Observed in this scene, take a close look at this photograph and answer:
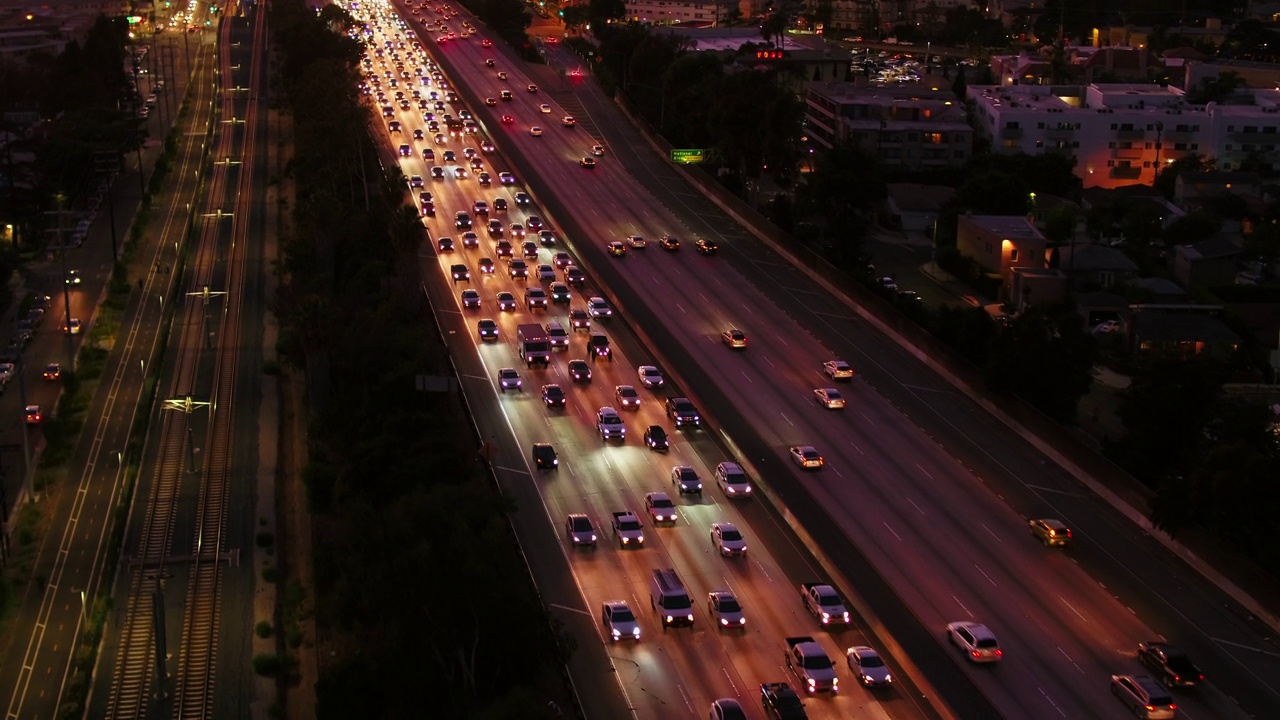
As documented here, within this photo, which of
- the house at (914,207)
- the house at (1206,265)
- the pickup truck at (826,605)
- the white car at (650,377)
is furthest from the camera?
the house at (914,207)

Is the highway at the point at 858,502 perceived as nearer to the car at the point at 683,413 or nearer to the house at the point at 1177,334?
the car at the point at 683,413

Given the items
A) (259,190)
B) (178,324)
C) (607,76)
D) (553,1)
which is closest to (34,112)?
(259,190)

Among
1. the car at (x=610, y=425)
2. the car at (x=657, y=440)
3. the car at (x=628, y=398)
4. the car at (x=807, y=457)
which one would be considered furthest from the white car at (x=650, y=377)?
the car at (x=807, y=457)

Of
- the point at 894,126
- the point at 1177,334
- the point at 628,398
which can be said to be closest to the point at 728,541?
the point at 628,398

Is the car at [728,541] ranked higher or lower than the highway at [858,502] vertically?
higher

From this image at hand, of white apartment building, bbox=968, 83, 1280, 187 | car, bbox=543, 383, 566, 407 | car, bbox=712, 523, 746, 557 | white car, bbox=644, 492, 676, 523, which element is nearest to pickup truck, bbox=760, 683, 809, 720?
car, bbox=712, 523, 746, 557

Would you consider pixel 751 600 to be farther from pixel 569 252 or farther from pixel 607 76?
pixel 607 76
